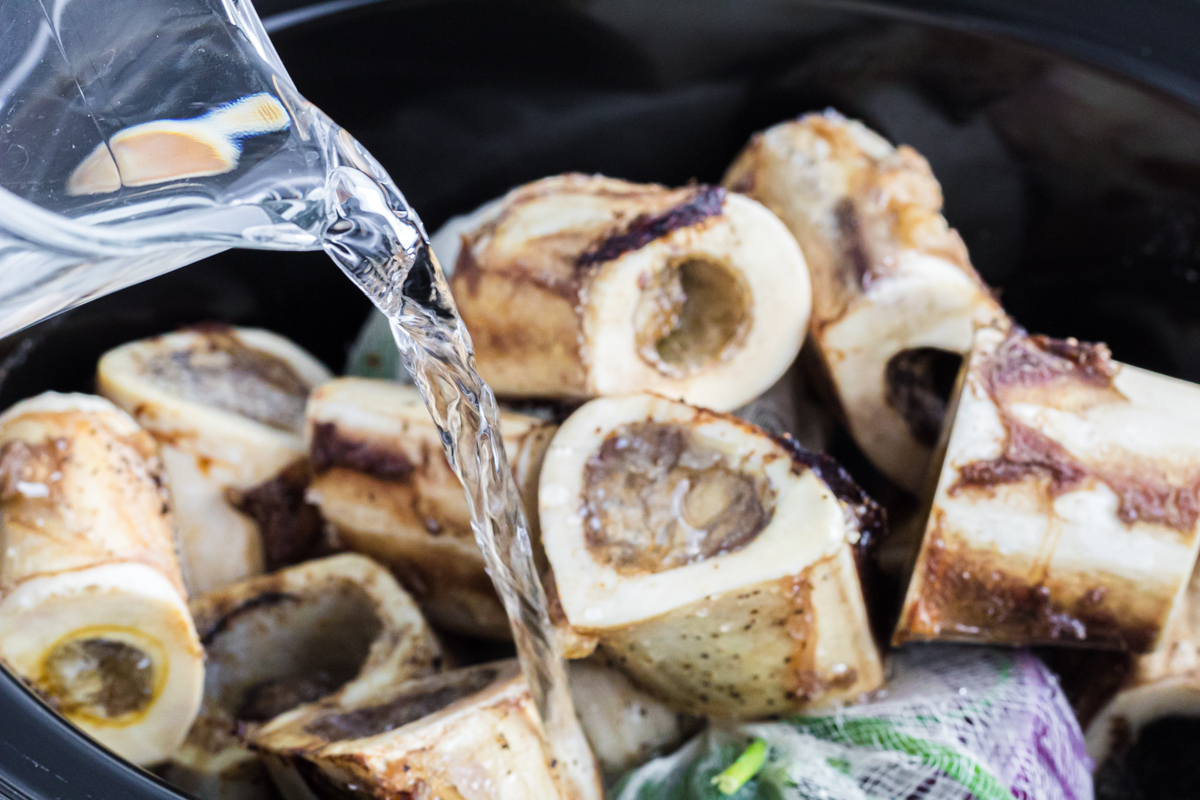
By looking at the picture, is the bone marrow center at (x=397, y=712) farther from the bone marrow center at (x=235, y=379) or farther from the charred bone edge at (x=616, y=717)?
the bone marrow center at (x=235, y=379)

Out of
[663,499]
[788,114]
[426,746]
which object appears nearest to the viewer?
[426,746]

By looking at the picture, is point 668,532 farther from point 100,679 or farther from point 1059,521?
point 100,679

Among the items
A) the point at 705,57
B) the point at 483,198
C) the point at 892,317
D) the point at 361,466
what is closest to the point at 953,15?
the point at 705,57

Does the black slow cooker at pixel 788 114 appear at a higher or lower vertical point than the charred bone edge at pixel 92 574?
higher

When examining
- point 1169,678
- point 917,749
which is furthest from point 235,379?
point 1169,678

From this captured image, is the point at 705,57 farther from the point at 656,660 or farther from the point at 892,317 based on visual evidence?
the point at 656,660

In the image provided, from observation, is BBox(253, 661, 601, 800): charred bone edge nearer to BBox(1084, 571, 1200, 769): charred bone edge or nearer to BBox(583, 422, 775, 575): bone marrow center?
BBox(583, 422, 775, 575): bone marrow center

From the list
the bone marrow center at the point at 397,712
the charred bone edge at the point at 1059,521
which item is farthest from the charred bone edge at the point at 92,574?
the charred bone edge at the point at 1059,521
